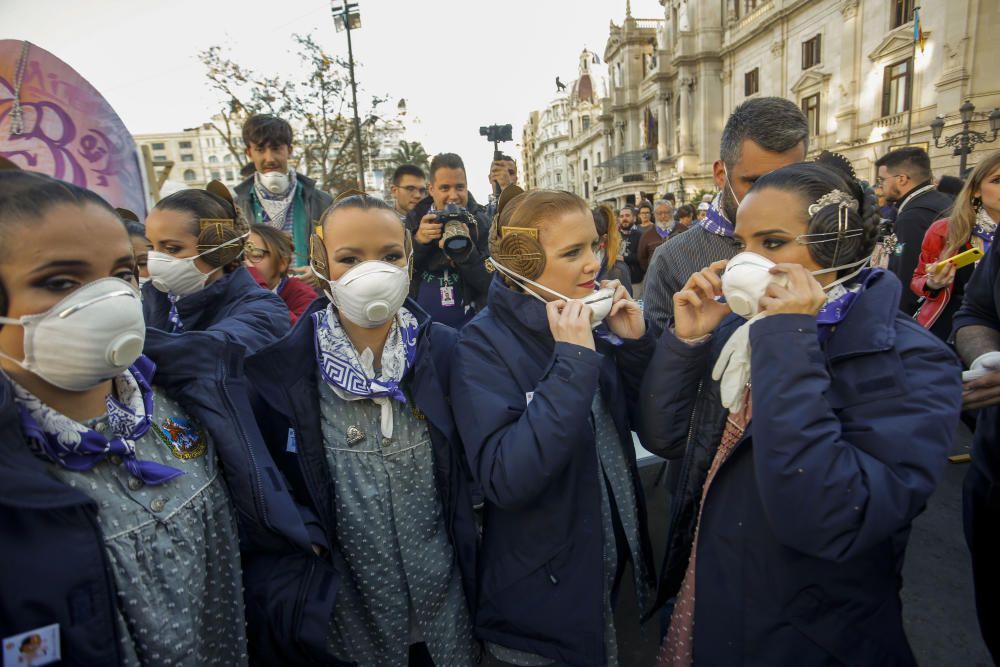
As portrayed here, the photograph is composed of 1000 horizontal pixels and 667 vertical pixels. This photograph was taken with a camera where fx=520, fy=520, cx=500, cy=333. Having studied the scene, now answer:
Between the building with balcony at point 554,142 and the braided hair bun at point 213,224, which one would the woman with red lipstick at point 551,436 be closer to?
the braided hair bun at point 213,224

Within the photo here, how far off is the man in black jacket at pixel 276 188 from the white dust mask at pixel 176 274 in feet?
6.39

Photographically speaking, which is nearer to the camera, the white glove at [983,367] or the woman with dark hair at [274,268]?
the white glove at [983,367]

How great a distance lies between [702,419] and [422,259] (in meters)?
2.67

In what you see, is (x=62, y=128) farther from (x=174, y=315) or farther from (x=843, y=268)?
(x=843, y=268)

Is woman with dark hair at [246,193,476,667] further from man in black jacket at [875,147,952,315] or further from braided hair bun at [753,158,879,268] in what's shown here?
man in black jacket at [875,147,952,315]

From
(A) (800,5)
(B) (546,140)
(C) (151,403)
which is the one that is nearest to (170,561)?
(C) (151,403)

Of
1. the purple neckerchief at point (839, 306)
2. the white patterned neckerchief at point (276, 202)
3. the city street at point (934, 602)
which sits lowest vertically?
the city street at point (934, 602)

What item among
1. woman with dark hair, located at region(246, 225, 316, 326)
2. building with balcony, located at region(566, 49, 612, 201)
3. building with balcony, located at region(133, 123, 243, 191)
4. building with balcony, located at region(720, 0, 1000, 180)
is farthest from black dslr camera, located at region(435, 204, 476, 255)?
building with balcony, located at region(133, 123, 243, 191)

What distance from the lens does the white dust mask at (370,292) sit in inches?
73.1

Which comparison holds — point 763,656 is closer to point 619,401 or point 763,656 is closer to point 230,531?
point 619,401

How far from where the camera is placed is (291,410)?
1823mm

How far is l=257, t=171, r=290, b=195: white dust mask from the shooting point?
430 cm

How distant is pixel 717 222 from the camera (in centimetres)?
273

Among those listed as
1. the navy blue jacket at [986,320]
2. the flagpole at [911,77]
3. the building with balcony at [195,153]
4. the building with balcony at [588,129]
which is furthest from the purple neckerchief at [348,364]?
the building with balcony at [195,153]
